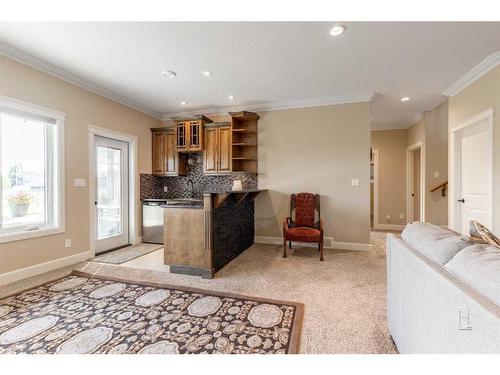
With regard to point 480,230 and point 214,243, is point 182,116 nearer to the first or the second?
point 214,243

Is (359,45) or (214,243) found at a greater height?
(359,45)

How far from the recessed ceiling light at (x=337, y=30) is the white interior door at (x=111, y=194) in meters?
3.75

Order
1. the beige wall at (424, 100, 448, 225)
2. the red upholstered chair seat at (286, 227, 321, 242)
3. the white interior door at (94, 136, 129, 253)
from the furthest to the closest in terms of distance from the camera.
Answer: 1. the beige wall at (424, 100, 448, 225)
2. the white interior door at (94, 136, 129, 253)
3. the red upholstered chair seat at (286, 227, 321, 242)

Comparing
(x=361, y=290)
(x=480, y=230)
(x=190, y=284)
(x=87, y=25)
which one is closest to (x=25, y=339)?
(x=190, y=284)

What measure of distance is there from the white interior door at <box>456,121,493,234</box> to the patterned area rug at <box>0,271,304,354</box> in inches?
121

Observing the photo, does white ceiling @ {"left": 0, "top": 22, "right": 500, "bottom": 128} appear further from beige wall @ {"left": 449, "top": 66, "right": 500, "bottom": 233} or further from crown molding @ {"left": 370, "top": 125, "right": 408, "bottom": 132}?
crown molding @ {"left": 370, "top": 125, "right": 408, "bottom": 132}

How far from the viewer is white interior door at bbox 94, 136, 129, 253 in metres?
3.71

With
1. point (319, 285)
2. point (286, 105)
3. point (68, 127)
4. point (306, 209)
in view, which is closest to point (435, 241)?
point (319, 285)

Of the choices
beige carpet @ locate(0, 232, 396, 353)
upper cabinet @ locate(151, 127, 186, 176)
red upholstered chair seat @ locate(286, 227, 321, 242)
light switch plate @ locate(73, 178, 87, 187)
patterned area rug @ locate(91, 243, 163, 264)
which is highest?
upper cabinet @ locate(151, 127, 186, 176)

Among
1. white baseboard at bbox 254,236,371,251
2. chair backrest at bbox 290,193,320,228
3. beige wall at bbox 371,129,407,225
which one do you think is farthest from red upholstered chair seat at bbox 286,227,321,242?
beige wall at bbox 371,129,407,225

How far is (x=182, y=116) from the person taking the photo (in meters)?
4.86

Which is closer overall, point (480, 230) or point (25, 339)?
point (480, 230)

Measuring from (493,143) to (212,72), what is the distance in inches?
149
